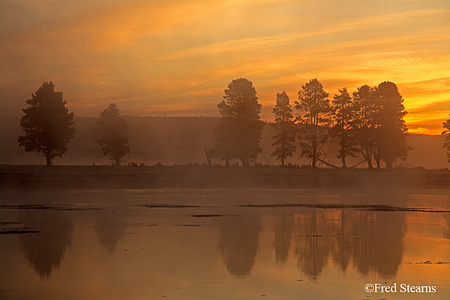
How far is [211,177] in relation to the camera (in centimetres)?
7531

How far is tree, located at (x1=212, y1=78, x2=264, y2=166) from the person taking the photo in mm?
91562

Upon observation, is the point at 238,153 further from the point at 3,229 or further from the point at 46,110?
the point at 3,229

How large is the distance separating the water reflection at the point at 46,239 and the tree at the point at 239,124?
5405cm

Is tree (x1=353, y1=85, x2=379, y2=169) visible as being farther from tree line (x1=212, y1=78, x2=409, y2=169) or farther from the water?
the water

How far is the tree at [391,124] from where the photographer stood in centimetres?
9288

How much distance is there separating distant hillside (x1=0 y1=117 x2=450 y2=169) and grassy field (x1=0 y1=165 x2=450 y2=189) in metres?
68.3

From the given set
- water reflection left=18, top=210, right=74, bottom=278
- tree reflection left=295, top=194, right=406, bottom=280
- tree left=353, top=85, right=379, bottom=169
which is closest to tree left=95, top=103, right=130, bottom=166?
tree left=353, top=85, right=379, bottom=169

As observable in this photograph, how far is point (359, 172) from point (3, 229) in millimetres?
57722

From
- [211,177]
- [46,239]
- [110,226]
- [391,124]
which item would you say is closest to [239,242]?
[46,239]

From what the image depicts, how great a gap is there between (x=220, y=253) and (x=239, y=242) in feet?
8.96

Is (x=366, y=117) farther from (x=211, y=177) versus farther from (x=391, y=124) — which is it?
(x=211, y=177)

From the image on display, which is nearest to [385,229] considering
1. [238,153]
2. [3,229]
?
[3,229]

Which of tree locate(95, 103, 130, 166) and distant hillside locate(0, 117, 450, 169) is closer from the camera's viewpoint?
tree locate(95, 103, 130, 166)

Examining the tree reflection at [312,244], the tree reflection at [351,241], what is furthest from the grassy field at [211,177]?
the tree reflection at [312,244]
